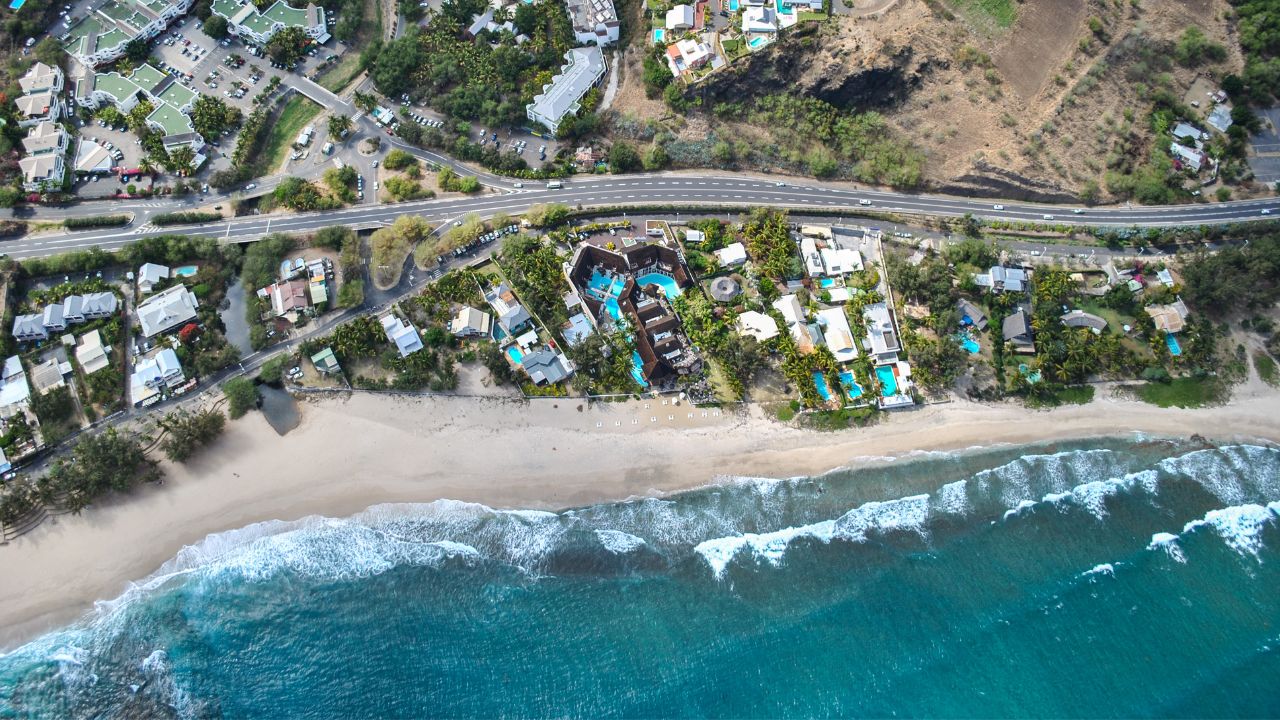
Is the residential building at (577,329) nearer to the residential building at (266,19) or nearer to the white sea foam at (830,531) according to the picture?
the white sea foam at (830,531)

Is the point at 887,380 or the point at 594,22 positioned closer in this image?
the point at 887,380

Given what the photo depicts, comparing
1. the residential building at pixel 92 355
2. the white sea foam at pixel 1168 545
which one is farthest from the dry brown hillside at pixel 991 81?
the residential building at pixel 92 355

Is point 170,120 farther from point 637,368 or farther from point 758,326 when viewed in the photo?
point 758,326

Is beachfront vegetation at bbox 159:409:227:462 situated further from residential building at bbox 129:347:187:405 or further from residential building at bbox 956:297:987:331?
residential building at bbox 956:297:987:331

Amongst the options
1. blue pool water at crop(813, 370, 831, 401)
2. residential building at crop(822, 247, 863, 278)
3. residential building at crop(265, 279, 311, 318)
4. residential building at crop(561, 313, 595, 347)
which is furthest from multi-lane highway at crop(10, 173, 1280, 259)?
blue pool water at crop(813, 370, 831, 401)

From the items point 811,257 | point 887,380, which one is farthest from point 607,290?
point 887,380

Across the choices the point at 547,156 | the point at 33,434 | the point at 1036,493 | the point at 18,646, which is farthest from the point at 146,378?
the point at 1036,493

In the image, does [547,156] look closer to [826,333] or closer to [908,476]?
[826,333]
